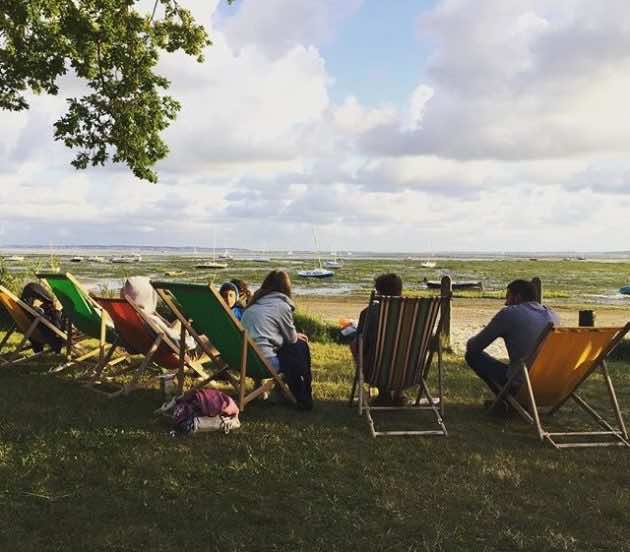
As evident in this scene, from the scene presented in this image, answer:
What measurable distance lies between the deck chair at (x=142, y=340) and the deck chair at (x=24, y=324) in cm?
92

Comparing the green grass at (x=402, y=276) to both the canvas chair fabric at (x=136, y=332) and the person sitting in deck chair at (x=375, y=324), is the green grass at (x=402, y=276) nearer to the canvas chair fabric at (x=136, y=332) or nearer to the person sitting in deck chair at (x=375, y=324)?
the canvas chair fabric at (x=136, y=332)

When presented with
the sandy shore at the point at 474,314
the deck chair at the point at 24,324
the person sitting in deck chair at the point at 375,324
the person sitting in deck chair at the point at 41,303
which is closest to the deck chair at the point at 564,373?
the person sitting in deck chair at the point at 375,324

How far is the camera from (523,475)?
3770 millimetres

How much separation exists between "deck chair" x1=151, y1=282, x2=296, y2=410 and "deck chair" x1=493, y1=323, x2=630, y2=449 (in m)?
1.88

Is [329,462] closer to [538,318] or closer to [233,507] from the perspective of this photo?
[233,507]

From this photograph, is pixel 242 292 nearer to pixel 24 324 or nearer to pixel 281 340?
pixel 281 340

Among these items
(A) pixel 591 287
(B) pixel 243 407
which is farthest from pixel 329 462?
(A) pixel 591 287

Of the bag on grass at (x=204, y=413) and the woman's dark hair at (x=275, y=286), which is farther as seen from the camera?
the woman's dark hair at (x=275, y=286)

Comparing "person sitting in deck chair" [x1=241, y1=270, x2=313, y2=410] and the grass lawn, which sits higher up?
"person sitting in deck chair" [x1=241, y1=270, x2=313, y2=410]

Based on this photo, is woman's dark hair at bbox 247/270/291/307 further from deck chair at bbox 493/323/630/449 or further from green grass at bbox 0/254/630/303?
green grass at bbox 0/254/630/303

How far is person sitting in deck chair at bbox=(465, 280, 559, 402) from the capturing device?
4.95m

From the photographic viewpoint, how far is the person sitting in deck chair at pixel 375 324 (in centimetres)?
495

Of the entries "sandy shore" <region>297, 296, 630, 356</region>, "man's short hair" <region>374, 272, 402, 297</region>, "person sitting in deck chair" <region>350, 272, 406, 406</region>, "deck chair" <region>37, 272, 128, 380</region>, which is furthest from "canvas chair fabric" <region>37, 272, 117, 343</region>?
A: "sandy shore" <region>297, 296, 630, 356</region>

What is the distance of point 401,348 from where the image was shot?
4.92m
